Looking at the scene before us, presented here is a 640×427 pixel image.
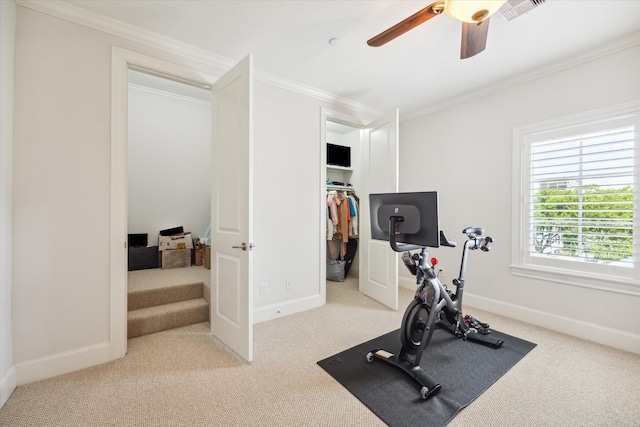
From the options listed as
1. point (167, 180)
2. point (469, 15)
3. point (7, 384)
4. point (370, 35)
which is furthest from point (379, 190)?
point (7, 384)

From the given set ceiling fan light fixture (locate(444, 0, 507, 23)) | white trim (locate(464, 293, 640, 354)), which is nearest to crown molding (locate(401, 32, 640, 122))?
ceiling fan light fixture (locate(444, 0, 507, 23))

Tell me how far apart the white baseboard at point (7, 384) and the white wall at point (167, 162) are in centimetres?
215

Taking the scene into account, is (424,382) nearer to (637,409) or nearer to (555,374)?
(555,374)

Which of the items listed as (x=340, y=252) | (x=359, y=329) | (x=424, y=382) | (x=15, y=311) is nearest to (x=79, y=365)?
(x=15, y=311)

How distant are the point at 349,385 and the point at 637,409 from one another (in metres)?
1.70

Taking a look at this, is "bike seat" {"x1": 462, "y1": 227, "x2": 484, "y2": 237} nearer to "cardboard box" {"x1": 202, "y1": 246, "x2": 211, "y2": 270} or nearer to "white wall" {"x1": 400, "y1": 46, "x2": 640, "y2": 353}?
"white wall" {"x1": 400, "y1": 46, "x2": 640, "y2": 353}

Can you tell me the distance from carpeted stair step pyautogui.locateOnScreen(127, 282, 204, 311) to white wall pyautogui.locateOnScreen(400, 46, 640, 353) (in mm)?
2905

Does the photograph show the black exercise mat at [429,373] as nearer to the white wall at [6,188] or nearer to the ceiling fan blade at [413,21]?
the white wall at [6,188]

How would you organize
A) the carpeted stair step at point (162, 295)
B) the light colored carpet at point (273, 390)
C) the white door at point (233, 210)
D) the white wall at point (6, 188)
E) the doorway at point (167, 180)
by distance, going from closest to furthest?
the light colored carpet at point (273, 390) → the white wall at point (6, 188) → the white door at point (233, 210) → the carpeted stair step at point (162, 295) → the doorway at point (167, 180)

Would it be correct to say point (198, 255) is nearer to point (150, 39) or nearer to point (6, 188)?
point (6, 188)

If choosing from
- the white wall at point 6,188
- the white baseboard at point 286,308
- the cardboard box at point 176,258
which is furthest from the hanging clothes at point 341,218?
the white wall at point 6,188

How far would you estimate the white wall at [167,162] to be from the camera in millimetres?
3738

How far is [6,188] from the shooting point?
176 cm

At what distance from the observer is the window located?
7.77 feet
